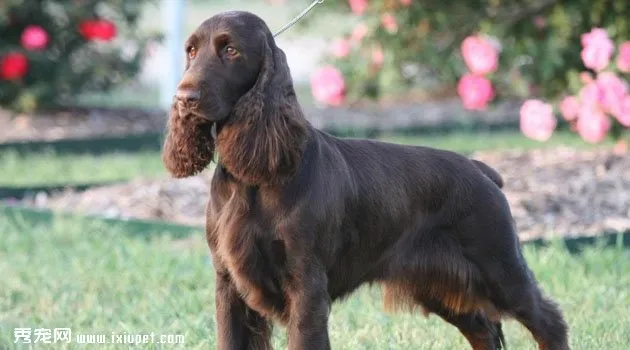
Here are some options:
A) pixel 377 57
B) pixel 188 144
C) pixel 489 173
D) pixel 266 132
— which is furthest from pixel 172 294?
pixel 377 57

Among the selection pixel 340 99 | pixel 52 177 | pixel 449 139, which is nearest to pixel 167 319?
pixel 52 177

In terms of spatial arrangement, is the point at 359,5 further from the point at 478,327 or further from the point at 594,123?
the point at 478,327

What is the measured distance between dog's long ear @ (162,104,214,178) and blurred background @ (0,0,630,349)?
1078mm

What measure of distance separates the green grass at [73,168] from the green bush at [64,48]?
1632 mm

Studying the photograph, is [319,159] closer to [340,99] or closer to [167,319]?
[167,319]

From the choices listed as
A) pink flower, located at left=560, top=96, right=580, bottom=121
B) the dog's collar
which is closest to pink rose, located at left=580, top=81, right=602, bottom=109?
pink flower, located at left=560, top=96, right=580, bottom=121

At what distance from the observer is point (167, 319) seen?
5.52 metres

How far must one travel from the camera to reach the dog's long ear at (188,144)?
4.09 m

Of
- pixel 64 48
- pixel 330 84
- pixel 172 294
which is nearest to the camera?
pixel 172 294

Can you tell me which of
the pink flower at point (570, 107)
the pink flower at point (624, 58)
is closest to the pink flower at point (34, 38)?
the pink flower at point (570, 107)

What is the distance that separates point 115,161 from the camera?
1104 cm

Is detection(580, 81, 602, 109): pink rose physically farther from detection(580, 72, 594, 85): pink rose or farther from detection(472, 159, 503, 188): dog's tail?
detection(472, 159, 503, 188): dog's tail

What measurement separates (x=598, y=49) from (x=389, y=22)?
1.88 m

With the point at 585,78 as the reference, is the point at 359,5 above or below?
above
